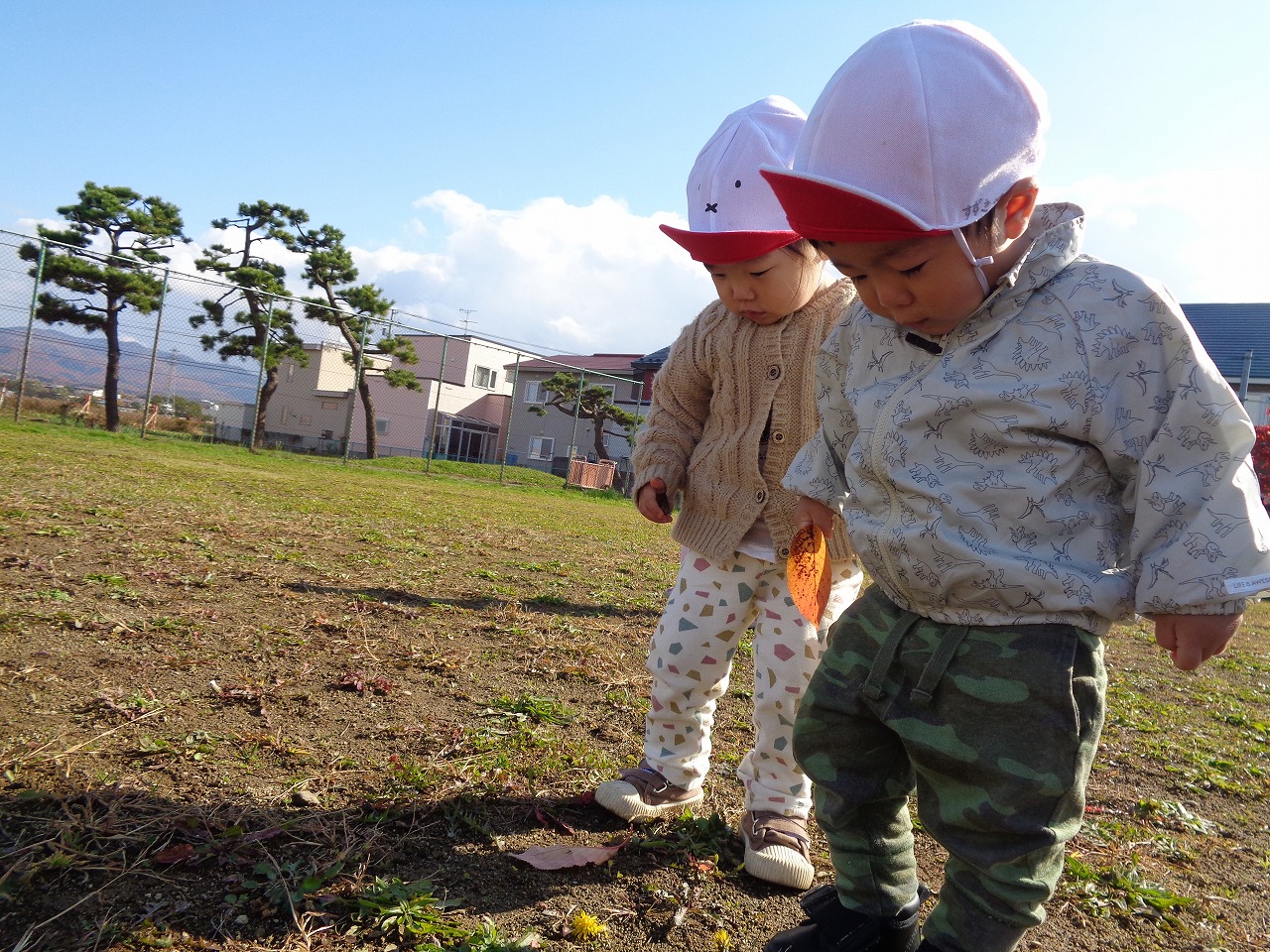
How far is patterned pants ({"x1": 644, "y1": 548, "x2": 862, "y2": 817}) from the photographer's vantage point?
78.1 inches

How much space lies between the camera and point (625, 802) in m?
1.97

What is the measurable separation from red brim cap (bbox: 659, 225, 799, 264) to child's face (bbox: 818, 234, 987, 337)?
599 millimetres

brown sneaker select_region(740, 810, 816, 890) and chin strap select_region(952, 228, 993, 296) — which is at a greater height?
chin strap select_region(952, 228, 993, 296)

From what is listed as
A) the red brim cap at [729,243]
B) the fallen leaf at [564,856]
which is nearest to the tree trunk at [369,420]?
the red brim cap at [729,243]

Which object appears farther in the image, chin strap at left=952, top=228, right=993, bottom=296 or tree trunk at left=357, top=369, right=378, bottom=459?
tree trunk at left=357, top=369, right=378, bottom=459

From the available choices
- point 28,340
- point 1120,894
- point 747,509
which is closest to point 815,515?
point 747,509

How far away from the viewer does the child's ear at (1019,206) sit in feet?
4.38

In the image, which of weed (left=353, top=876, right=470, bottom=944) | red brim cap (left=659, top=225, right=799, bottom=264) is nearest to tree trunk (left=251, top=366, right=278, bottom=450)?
red brim cap (left=659, top=225, right=799, bottom=264)

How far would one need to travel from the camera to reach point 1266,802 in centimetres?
275

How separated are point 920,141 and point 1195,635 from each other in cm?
77

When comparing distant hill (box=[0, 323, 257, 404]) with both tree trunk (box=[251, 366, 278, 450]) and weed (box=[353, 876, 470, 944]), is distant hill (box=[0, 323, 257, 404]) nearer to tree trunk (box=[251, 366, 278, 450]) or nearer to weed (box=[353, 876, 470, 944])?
tree trunk (box=[251, 366, 278, 450])

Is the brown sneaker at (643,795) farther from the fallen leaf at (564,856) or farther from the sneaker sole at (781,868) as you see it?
the sneaker sole at (781,868)

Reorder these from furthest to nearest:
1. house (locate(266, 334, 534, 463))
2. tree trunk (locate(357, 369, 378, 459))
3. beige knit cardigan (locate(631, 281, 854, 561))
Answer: tree trunk (locate(357, 369, 378, 459)), house (locate(266, 334, 534, 463)), beige knit cardigan (locate(631, 281, 854, 561))

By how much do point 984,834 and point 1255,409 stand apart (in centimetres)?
2848
